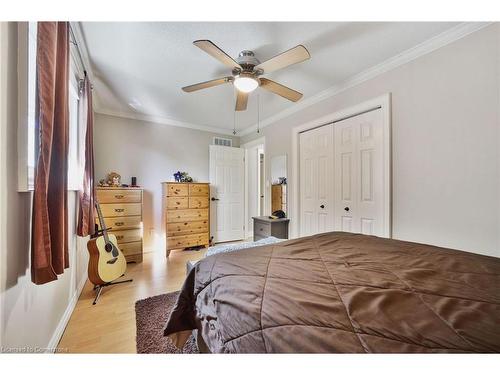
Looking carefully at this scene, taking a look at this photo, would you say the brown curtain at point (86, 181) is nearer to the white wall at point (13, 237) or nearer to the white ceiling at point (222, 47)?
the white ceiling at point (222, 47)

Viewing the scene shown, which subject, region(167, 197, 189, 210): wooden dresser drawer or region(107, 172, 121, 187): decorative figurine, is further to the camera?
region(167, 197, 189, 210): wooden dresser drawer

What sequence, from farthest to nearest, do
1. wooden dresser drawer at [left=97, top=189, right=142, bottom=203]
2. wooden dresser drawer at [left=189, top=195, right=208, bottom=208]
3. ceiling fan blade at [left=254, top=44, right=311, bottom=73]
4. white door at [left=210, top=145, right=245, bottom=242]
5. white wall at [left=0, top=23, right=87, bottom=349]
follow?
white door at [left=210, top=145, right=245, bottom=242] < wooden dresser drawer at [left=189, top=195, right=208, bottom=208] < wooden dresser drawer at [left=97, top=189, right=142, bottom=203] < ceiling fan blade at [left=254, top=44, right=311, bottom=73] < white wall at [left=0, top=23, right=87, bottom=349]

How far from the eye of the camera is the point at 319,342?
0.51 meters

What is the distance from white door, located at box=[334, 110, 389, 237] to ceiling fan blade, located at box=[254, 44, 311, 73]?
118cm

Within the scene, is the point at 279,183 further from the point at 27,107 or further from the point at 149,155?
the point at 27,107

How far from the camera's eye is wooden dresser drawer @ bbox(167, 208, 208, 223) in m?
3.41

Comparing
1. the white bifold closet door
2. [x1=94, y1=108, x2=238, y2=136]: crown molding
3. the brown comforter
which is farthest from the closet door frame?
[x1=94, y1=108, x2=238, y2=136]: crown molding

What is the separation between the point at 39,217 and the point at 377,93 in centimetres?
281

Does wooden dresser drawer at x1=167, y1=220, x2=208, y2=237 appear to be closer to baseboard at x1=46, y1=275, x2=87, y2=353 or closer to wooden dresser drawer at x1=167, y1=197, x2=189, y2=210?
wooden dresser drawer at x1=167, y1=197, x2=189, y2=210

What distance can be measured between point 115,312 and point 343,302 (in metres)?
1.99

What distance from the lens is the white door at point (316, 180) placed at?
2701 mm

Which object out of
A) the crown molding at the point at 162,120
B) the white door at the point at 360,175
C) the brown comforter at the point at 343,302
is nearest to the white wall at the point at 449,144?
the white door at the point at 360,175
